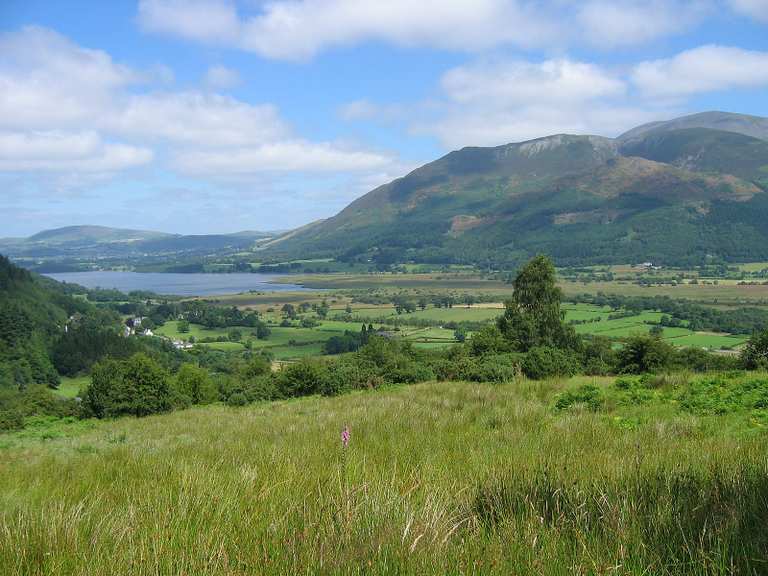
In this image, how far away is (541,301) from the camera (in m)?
33.2

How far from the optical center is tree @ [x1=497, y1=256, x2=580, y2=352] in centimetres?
3225

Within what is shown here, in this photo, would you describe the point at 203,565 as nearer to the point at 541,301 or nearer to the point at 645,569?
the point at 645,569

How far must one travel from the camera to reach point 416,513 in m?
2.91

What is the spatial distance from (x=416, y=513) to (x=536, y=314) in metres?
31.5

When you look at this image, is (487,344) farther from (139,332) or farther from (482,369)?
(139,332)

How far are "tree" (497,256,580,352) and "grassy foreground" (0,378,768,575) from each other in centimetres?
2722

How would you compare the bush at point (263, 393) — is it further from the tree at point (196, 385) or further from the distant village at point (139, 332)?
the distant village at point (139, 332)

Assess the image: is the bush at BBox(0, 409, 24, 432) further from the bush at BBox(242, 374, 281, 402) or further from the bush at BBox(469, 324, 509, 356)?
the bush at BBox(469, 324, 509, 356)

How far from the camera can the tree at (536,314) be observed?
3225cm

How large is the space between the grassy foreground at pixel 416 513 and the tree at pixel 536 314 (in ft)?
89.3

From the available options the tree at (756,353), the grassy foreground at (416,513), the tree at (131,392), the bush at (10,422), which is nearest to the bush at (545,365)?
the tree at (756,353)

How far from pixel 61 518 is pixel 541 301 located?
32168mm

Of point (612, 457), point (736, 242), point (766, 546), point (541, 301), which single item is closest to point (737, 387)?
point (612, 457)

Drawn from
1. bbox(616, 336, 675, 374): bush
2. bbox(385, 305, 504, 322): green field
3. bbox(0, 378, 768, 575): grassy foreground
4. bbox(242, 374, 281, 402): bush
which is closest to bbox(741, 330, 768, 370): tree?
bbox(616, 336, 675, 374): bush
